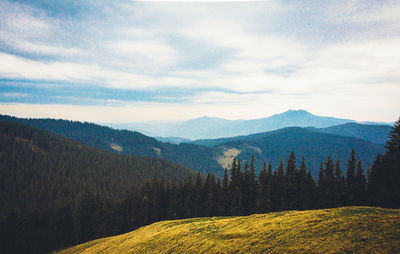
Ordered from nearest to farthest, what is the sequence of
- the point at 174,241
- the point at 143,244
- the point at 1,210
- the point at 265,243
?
the point at 265,243 → the point at 174,241 → the point at 143,244 → the point at 1,210

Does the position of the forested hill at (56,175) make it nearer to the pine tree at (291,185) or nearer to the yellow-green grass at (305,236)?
the pine tree at (291,185)

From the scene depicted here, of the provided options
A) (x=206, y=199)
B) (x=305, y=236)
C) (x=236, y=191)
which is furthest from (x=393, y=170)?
(x=206, y=199)

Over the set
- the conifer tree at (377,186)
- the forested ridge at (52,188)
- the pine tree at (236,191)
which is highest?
the conifer tree at (377,186)

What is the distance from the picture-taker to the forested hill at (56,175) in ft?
400

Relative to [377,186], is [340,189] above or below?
below

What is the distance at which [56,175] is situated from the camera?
152m

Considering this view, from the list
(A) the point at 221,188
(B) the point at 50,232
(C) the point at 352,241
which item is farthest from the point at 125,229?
(C) the point at 352,241

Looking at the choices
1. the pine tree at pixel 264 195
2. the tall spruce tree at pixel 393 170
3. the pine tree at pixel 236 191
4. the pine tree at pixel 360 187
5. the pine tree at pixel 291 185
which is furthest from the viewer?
the pine tree at pixel 236 191

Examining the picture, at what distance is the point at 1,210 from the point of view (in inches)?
4343

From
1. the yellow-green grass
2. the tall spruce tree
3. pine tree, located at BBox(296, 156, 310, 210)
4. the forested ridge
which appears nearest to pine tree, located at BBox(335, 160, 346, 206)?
pine tree, located at BBox(296, 156, 310, 210)

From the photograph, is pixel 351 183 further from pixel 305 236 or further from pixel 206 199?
pixel 206 199

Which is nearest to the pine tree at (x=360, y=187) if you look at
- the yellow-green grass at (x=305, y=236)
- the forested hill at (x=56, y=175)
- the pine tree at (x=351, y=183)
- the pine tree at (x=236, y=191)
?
the pine tree at (x=351, y=183)

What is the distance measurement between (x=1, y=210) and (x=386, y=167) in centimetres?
16770

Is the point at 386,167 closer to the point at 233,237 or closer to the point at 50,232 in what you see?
the point at 233,237
